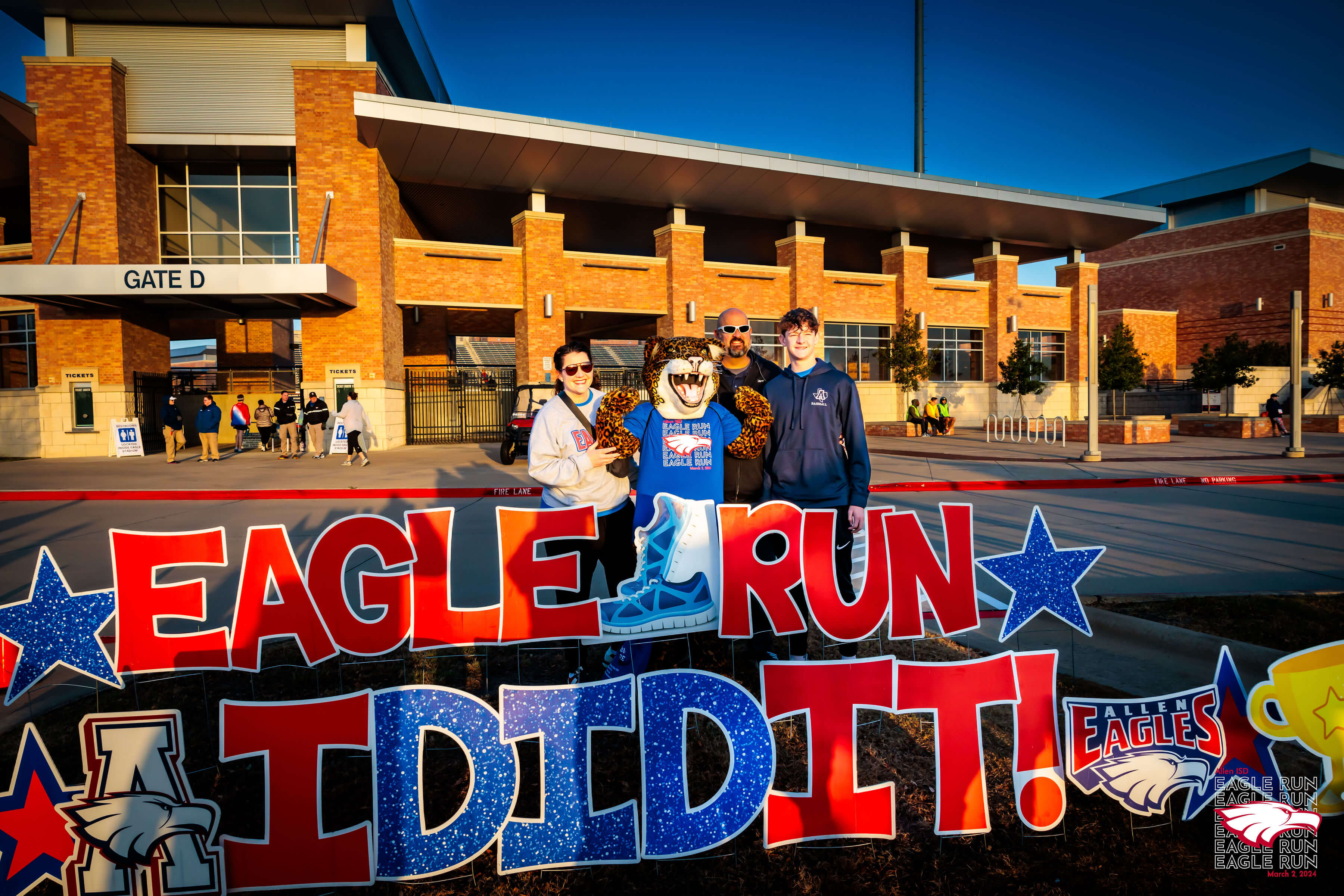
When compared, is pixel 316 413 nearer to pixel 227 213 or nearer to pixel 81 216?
pixel 227 213

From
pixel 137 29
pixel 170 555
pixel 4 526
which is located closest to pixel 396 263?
pixel 137 29

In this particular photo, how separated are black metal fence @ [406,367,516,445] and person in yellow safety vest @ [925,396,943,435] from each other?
53.6ft

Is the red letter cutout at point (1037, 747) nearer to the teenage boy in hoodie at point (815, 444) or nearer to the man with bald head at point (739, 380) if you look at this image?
the teenage boy in hoodie at point (815, 444)

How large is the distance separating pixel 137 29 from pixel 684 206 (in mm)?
18719

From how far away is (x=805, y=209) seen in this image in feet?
91.9

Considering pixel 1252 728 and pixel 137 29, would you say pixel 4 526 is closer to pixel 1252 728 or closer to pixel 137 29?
pixel 1252 728

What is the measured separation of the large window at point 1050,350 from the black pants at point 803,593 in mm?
34190

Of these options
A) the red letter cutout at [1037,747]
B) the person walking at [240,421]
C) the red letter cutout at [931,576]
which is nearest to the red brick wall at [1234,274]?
the red letter cutout at [931,576]

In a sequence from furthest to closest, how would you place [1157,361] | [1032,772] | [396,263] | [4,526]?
1. [1157,361]
2. [396,263]
3. [4,526]
4. [1032,772]

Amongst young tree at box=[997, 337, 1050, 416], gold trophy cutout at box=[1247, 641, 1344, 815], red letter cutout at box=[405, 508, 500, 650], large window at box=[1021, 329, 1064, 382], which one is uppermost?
large window at box=[1021, 329, 1064, 382]

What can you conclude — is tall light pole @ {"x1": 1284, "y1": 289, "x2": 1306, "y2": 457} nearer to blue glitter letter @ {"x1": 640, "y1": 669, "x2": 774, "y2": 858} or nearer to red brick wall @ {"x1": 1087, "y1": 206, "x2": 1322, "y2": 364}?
blue glitter letter @ {"x1": 640, "y1": 669, "x2": 774, "y2": 858}

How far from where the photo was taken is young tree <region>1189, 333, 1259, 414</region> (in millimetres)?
32938

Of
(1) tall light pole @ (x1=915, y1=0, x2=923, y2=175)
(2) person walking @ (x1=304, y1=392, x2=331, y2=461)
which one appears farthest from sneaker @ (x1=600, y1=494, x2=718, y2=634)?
(1) tall light pole @ (x1=915, y1=0, x2=923, y2=175)

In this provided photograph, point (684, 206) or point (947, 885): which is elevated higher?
point (684, 206)
